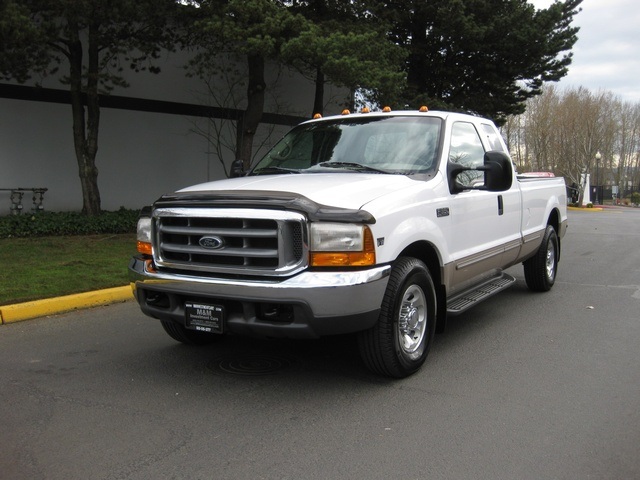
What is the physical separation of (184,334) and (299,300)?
1863 millimetres

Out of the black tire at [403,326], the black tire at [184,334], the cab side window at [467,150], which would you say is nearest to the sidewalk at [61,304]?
the black tire at [184,334]

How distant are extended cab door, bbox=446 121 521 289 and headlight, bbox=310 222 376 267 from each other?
1.38m

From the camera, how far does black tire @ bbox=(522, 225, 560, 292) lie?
7.84 meters

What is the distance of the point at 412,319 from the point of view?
463 cm

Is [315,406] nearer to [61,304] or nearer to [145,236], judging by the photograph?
[145,236]

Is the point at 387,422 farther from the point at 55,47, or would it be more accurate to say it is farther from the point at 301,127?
the point at 55,47

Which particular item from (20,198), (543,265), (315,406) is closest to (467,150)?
(543,265)

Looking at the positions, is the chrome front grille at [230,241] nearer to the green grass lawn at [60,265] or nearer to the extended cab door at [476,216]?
the extended cab door at [476,216]

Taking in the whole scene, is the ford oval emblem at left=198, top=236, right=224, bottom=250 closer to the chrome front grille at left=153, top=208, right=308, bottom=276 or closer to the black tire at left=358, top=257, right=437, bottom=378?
the chrome front grille at left=153, top=208, right=308, bottom=276

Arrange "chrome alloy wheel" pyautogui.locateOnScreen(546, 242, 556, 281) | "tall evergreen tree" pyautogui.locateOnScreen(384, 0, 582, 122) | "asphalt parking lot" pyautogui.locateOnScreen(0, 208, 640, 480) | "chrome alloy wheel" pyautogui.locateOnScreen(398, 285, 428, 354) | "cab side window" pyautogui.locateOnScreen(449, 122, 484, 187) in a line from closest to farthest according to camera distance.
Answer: "asphalt parking lot" pyautogui.locateOnScreen(0, 208, 640, 480) → "chrome alloy wheel" pyautogui.locateOnScreen(398, 285, 428, 354) → "cab side window" pyautogui.locateOnScreen(449, 122, 484, 187) → "chrome alloy wheel" pyautogui.locateOnScreen(546, 242, 556, 281) → "tall evergreen tree" pyautogui.locateOnScreen(384, 0, 582, 122)

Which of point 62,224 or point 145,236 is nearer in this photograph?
point 145,236

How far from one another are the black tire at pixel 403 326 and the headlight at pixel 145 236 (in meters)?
1.84

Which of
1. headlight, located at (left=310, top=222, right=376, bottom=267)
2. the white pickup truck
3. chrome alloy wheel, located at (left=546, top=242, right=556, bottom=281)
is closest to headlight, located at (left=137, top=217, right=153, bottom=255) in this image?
the white pickup truck

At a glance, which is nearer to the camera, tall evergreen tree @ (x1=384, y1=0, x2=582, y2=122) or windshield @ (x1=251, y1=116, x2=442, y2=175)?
windshield @ (x1=251, y1=116, x2=442, y2=175)
